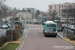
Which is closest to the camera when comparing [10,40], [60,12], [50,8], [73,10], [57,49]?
[57,49]

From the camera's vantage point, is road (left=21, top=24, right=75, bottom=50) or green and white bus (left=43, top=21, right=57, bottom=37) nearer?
road (left=21, top=24, right=75, bottom=50)

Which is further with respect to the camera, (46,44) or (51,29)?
(51,29)

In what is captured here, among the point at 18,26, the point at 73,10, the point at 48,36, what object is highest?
the point at 73,10

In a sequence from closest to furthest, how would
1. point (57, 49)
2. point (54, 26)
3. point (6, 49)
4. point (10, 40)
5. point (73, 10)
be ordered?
point (6, 49), point (57, 49), point (10, 40), point (54, 26), point (73, 10)

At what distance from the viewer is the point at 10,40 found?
23578mm

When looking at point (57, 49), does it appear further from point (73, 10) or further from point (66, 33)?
point (73, 10)

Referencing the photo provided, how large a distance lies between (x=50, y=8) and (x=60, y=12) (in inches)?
397

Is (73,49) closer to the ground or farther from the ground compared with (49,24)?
closer to the ground

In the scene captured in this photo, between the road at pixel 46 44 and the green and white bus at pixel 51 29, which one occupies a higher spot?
the green and white bus at pixel 51 29

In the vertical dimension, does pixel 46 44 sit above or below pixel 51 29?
below

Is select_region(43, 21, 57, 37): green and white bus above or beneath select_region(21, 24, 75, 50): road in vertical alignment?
above

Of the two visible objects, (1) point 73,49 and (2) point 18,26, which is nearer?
(1) point 73,49

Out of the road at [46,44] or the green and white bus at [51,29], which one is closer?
the road at [46,44]

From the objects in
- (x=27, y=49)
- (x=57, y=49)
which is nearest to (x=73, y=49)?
(x=57, y=49)
